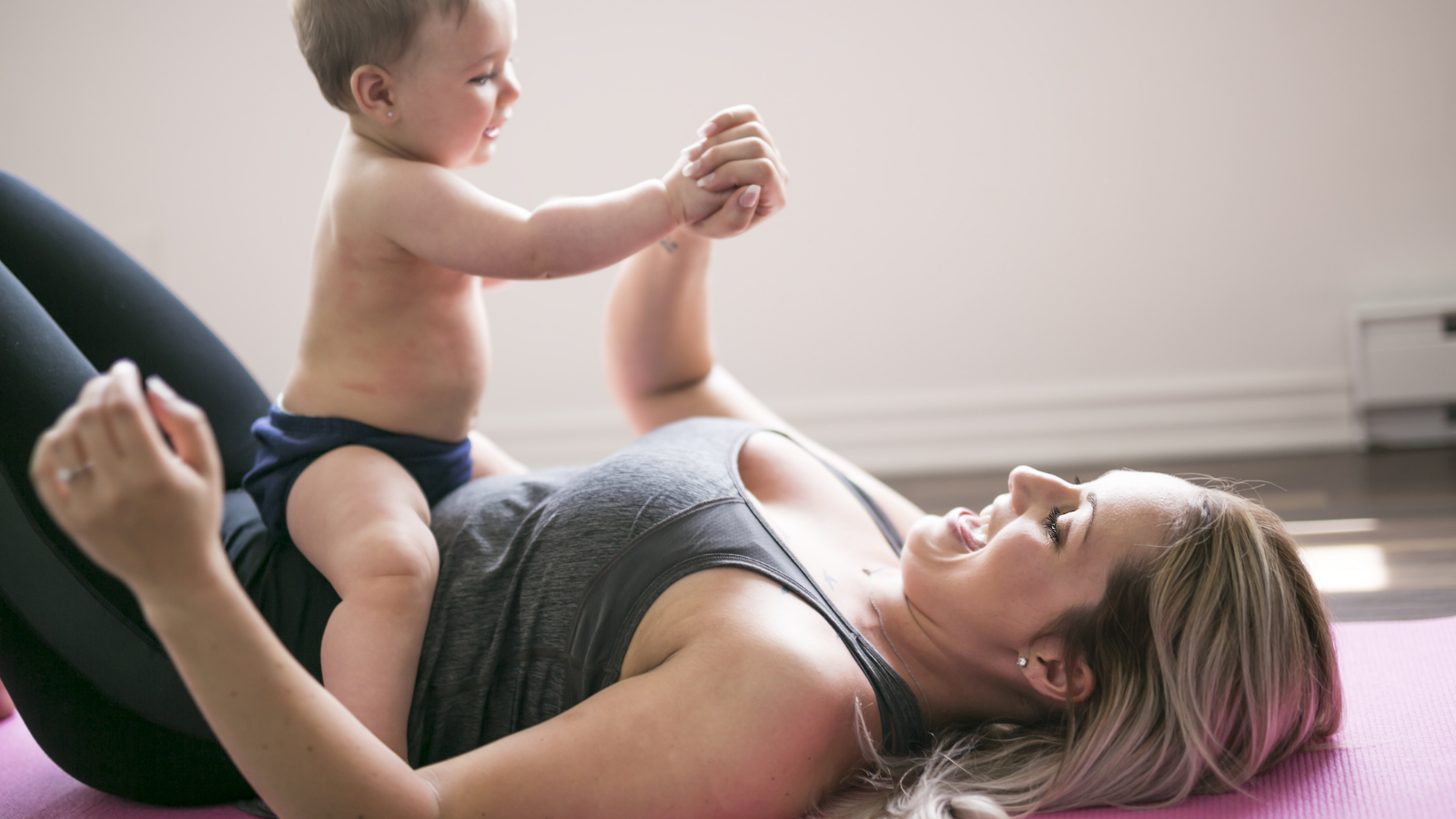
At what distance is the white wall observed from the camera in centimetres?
240

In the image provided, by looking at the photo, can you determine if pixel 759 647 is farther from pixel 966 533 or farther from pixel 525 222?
pixel 525 222

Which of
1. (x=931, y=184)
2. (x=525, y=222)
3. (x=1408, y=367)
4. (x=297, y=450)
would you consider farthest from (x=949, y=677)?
(x=1408, y=367)

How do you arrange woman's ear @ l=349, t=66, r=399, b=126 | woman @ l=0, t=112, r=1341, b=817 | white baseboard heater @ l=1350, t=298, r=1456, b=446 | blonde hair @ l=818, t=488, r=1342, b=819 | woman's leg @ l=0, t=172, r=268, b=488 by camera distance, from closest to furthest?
woman @ l=0, t=112, r=1341, b=817, blonde hair @ l=818, t=488, r=1342, b=819, woman's ear @ l=349, t=66, r=399, b=126, woman's leg @ l=0, t=172, r=268, b=488, white baseboard heater @ l=1350, t=298, r=1456, b=446

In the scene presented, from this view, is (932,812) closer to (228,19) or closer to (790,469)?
(790,469)

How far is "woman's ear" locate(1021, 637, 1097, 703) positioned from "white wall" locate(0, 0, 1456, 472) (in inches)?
62.4

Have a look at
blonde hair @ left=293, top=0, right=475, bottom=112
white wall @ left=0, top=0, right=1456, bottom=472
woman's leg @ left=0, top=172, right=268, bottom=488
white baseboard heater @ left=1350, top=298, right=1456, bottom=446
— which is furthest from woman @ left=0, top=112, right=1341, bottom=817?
white baseboard heater @ left=1350, top=298, right=1456, bottom=446

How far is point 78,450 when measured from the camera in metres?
0.56

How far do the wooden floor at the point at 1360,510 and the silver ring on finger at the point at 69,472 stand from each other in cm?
118

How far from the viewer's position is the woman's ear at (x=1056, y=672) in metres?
0.98

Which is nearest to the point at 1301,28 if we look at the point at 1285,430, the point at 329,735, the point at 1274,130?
the point at 1274,130

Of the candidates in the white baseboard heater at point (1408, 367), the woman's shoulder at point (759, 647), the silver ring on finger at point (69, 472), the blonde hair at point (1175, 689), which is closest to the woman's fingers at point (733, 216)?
the woman's shoulder at point (759, 647)

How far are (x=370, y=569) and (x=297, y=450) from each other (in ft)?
0.67

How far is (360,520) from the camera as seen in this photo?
1014mm

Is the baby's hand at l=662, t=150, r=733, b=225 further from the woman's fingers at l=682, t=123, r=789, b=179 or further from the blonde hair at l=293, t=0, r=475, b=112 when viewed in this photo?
the blonde hair at l=293, t=0, r=475, b=112
